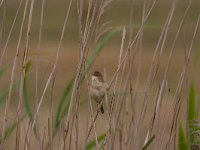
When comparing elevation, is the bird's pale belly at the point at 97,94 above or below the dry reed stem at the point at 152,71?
below

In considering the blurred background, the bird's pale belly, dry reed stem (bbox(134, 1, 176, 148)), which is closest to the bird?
the bird's pale belly

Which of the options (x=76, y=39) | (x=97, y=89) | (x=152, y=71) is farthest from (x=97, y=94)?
(x=76, y=39)

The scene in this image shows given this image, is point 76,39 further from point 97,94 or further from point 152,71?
point 152,71

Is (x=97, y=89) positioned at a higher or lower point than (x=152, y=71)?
lower

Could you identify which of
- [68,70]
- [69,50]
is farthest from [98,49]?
[69,50]

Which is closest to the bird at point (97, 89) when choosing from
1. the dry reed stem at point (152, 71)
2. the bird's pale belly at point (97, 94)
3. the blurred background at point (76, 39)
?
the bird's pale belly at point (97, 94)

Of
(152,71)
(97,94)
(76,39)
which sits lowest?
(76,39)

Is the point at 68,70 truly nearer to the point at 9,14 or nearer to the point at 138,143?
the point at 9,14

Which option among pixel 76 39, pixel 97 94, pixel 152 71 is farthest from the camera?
pixel 76 39

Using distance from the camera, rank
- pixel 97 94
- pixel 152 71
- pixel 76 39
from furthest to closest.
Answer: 1. pixel 76 39
2. pixel 97 94
3. pixel 152 71

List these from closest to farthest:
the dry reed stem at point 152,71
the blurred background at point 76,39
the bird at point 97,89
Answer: the dry reed stem at point 152,71
the bird at point 97,89
the blurred background at point 76,39

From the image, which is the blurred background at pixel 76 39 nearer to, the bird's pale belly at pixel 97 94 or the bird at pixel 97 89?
the bird at pixel 97 89

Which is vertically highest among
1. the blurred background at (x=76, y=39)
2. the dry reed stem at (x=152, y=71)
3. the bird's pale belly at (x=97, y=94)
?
the dry reed stem at (x=152, y=71)

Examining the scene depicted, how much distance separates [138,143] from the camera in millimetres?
3693
